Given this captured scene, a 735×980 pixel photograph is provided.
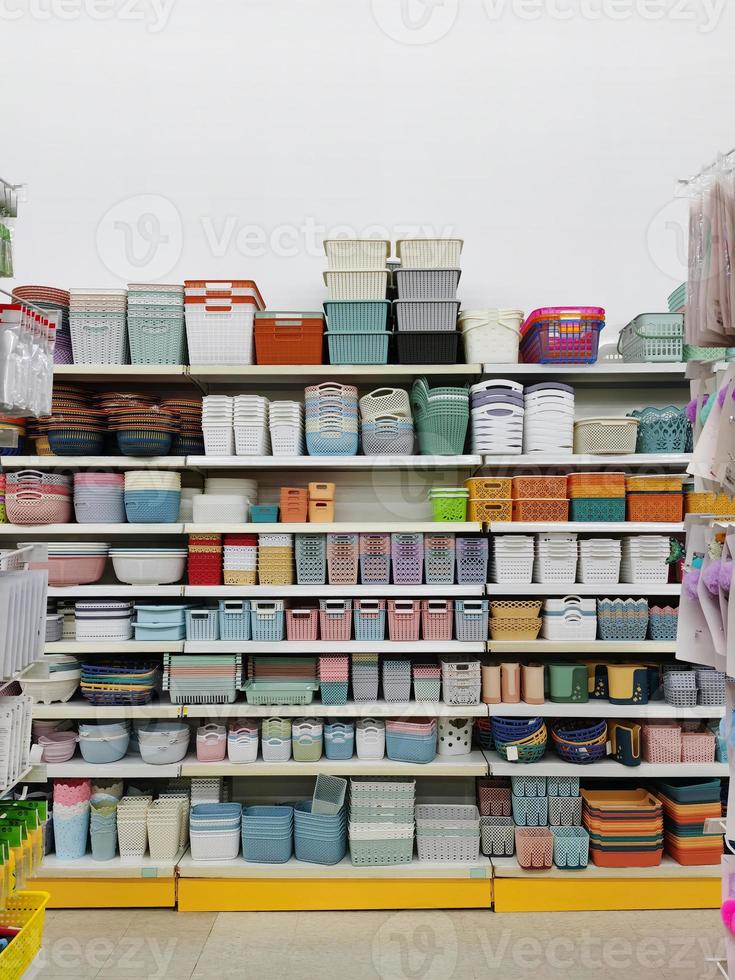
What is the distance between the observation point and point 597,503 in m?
3.18

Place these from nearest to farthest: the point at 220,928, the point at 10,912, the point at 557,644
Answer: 1. the point at 10,912
2. the point at 220,928
3. the point at 557,644

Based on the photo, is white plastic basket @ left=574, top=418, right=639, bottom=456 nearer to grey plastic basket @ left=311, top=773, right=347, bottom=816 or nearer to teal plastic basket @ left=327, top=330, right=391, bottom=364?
teal plastic basket @ left=327, top=330, right=391, bottom=364

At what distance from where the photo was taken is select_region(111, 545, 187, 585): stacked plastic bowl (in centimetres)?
319

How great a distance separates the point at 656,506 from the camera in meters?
3.18

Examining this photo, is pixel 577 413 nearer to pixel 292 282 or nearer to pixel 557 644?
pixel 557 644

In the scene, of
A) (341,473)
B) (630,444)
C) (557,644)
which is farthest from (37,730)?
(630,444)

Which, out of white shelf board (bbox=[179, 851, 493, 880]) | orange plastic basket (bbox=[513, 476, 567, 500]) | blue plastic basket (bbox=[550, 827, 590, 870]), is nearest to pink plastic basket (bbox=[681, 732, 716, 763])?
blue plastic basket (bbox=[550, 827, 590, 870])

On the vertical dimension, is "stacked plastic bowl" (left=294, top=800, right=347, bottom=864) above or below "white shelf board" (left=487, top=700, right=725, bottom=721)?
below

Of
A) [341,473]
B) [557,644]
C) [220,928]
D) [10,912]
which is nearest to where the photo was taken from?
[10,912]

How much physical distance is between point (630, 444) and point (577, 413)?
48 cm

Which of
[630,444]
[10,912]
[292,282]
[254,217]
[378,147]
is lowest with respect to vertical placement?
[10,912]

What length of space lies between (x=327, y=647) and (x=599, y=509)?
145 centimetres

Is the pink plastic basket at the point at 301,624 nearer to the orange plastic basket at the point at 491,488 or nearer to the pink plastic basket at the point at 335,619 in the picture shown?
the pink plastic basket at the point at 335,619

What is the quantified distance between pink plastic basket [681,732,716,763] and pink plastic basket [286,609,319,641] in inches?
72.3
